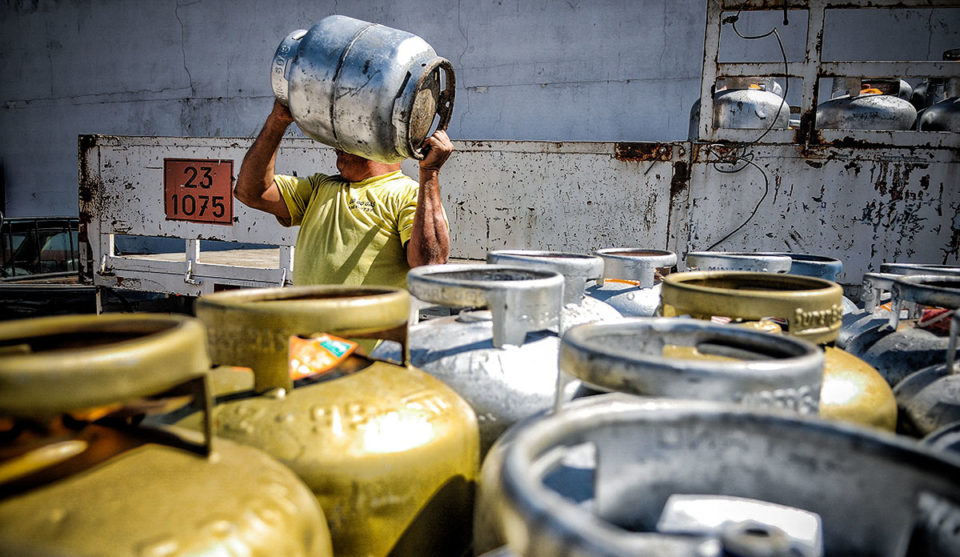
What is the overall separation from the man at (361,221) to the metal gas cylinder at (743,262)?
34.7 inches

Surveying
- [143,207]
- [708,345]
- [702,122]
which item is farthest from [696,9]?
[708,345]

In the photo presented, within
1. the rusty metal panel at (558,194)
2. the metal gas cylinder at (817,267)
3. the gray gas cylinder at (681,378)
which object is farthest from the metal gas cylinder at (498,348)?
the rusty metal panel at (558,194)

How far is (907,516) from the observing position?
1.99 feet

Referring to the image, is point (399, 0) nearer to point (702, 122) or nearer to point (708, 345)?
point (702, 122)

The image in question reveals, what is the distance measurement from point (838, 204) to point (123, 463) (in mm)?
3521

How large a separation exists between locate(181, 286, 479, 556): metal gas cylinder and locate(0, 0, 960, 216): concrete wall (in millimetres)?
5449

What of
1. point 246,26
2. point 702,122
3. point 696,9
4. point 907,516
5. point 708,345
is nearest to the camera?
point 907,516

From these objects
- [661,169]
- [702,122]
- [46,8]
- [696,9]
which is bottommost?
[661,169]

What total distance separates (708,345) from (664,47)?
5.49 meters

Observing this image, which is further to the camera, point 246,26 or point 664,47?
point 246,26

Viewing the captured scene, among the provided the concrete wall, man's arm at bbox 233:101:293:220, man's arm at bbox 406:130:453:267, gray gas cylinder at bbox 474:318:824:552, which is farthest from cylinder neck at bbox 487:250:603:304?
the concrete wall

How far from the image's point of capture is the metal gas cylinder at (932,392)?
1.22 m

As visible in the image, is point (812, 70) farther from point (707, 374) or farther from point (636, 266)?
point (707, 374)

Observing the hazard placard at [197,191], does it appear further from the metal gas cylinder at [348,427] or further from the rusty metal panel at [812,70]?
the metal gas cylinder at [348,427]
